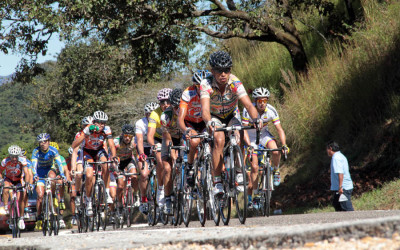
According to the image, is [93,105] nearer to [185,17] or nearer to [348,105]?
[185,17]

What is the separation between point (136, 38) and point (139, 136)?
6233 mm

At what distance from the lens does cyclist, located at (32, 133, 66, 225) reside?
615 inches

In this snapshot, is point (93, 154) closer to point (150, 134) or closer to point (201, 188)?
point (150, 134)

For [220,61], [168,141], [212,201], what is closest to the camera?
[220,61]

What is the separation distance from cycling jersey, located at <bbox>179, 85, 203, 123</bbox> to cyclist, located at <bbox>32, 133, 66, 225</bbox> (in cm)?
637

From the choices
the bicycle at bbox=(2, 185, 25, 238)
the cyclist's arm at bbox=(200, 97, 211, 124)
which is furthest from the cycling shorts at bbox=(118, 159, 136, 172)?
the cyclist's arm at bbox=(200, 97, 211, 124)

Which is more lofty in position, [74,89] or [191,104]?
[74,89]

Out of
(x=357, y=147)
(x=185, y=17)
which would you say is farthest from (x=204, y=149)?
(x=185, y=17)

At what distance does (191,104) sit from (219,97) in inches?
38.7

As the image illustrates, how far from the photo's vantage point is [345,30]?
21.7 meters

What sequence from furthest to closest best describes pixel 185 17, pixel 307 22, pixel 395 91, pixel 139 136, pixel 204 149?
pixel 307 22 → pixel 185 17 → pixel 395 91 → pixel 139 136 → pixel 204 149

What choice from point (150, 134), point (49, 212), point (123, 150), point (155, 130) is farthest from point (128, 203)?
point (150, 134)

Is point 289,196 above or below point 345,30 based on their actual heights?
below

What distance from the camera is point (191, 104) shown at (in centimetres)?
983
